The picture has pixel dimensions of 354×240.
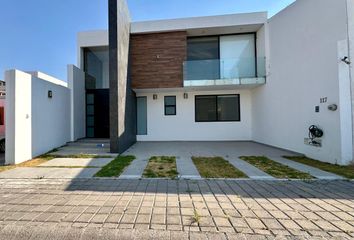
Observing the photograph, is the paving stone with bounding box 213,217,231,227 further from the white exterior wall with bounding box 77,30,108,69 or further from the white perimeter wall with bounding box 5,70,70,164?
the white exterior wall with bounding box 77,30,108,69

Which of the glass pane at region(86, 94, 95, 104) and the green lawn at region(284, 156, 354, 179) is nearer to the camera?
the green lawn at region(284, 156, 354, 179)

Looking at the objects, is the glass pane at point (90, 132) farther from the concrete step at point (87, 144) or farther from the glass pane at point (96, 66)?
the glass pane at point (96, 66)

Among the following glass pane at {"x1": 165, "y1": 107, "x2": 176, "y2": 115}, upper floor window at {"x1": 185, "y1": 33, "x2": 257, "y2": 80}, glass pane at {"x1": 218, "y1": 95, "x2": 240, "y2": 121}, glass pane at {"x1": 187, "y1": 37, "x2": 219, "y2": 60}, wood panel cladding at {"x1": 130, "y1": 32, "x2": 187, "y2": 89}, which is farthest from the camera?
glass pane at {"x1": 165, "y1": 107, "x2": 176, "y2": 115}

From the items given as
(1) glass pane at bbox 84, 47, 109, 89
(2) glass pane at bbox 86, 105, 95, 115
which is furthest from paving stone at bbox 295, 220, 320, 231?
(1) glass pane at bbox 84, 47, 109, 89

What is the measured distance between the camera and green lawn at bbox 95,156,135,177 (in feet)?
17.7

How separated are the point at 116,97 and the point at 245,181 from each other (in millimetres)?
5894

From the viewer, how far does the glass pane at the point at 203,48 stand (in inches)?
477

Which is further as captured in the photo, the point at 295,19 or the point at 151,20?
the point at 151,20

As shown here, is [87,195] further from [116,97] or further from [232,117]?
[232,117]

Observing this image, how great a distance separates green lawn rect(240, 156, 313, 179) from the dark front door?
8.81 meters

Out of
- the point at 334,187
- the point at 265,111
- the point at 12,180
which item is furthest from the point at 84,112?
the point at 334,187

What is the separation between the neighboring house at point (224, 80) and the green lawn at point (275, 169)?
1987mm

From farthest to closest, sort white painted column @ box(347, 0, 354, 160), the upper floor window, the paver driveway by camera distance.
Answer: the upper floor window < white painted column @ box(347, 0, 354, 160) < the paver driveway

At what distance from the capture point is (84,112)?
486 inches
